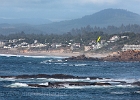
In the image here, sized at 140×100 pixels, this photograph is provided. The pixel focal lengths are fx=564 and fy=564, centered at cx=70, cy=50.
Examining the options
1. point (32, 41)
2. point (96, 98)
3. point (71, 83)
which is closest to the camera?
point (96, 98)

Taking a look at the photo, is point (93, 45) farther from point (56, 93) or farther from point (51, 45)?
point (56, 93)

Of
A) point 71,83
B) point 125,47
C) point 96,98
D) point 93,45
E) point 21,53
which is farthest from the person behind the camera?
point 21,53

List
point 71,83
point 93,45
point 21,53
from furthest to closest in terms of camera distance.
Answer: point 21,53, point 93,45, point 71,83

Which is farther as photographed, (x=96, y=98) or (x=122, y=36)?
(x=122, y=36)

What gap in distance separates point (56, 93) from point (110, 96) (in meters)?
4.59

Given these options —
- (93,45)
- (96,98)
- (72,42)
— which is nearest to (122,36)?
(93,45)

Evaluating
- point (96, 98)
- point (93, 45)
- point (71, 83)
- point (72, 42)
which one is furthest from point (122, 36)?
point (96, 98)

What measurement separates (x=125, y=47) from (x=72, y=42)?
1644 inches

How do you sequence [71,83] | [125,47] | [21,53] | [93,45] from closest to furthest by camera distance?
[71,83] → [125,47] → [93,45] → [21,53]

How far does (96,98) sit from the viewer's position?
42.8 metres

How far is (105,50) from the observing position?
145 meters

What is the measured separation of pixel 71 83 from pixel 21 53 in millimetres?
115575

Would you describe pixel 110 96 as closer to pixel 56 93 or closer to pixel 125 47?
pixel 56 93

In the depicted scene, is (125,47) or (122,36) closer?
(125,47)
